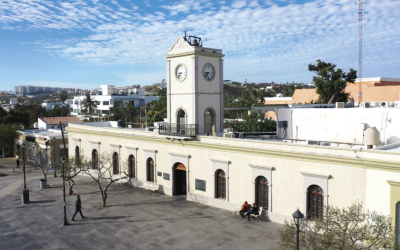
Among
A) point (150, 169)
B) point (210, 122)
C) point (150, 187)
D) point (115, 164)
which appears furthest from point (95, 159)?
point (210, 122)

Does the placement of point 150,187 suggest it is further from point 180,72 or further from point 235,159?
point 180,72

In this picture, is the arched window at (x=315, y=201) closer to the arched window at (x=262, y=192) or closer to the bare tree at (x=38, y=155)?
the arched window at (x=262, y=192)

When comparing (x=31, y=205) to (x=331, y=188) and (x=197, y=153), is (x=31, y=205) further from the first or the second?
(x=331, y=188)

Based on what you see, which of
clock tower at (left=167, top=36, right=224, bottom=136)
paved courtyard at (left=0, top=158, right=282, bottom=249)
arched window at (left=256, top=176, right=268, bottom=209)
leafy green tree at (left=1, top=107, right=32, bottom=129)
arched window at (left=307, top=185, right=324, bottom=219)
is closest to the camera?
paved courtyard at (left=0, top=158, right=282, bottom=249)

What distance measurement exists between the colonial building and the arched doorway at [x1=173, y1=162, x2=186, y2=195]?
0.07 meters

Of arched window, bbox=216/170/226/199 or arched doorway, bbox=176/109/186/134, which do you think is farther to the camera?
arched doorway, bbox=176/109/186/134

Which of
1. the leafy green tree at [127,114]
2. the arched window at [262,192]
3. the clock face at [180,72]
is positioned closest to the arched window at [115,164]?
the clock face at [180,72]

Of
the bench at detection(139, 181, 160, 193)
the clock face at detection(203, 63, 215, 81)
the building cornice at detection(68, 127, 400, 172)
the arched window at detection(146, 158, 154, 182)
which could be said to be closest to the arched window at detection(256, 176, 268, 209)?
the building cornice at detection(68, 127, 400, 172)

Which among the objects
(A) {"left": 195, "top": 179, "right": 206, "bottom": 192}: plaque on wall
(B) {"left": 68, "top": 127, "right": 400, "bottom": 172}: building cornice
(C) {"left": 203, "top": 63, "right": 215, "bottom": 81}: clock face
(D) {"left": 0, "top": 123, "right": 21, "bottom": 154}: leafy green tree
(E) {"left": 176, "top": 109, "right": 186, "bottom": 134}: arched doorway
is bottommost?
(A) {"left": 195, "top": 179, "right": 206, "bottom": 192}: plaque on wall

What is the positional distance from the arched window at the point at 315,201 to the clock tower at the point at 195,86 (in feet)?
27.6

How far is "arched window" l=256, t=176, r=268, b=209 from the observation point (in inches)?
744

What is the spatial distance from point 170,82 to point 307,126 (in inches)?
381

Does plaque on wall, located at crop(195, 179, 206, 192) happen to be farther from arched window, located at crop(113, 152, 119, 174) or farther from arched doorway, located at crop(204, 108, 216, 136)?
arched window, located at crop(113, 152, 119, 174)

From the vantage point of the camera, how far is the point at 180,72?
23578 millimetres
